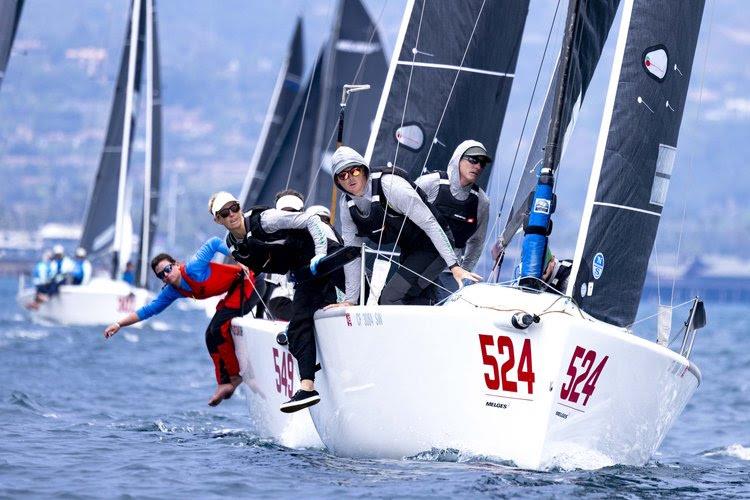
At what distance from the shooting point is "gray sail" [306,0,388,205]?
2277 cm

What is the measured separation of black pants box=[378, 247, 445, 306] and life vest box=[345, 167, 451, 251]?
60mm

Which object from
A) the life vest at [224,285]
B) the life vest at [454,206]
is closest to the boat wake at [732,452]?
the life vest at [454,206]

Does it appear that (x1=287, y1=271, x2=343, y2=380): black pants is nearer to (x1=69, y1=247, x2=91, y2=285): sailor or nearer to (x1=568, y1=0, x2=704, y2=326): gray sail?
(x1=568, y1=0, x2=704, y2=326): gray sail

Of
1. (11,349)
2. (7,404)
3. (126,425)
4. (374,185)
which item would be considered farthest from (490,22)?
(11,349)

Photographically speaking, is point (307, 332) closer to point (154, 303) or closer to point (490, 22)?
point (154, 303)

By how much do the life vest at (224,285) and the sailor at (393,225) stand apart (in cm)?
161

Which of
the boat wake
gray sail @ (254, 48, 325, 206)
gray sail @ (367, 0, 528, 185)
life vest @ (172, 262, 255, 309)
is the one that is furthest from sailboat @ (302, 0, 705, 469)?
gray sail @ (254, 48, 325, 206)

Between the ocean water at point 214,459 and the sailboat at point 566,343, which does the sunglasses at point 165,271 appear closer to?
the ocean water at point 214,459

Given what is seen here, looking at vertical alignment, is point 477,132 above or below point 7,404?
above

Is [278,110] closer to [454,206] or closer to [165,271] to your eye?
[165,271]

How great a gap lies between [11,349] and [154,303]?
11757 millimetres

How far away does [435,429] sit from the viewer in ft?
28.3

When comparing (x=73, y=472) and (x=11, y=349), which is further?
(x=11, y=349)

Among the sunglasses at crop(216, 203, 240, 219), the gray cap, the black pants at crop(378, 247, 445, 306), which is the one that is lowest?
the black pants at crop(378, 247, 445, 306)
